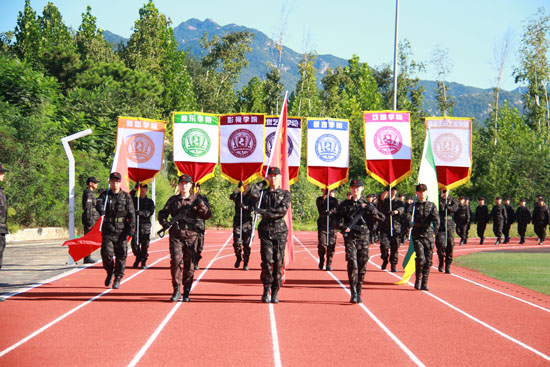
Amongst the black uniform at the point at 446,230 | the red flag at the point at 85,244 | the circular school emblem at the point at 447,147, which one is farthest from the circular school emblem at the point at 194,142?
the black uniform at the point at 446,230

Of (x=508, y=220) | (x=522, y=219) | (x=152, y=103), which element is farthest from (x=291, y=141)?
(x=152, y=103)

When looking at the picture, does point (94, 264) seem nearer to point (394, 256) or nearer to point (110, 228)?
point (110, 228)

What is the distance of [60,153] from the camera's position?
24.3 meters

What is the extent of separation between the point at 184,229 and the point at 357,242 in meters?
2.90

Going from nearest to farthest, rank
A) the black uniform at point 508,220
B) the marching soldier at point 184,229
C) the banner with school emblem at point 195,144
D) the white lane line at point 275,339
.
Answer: the white lane line at point 275,339
the marching soldier at point 184,229
the banner with school emblem at point 195,144
the black uniform at point 508,220

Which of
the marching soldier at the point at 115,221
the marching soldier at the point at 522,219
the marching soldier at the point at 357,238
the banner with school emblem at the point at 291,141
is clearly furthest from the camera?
the marching soldier at the point at 522,219

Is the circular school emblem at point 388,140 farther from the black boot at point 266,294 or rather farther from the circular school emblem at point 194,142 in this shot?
the black boot at point 266,294

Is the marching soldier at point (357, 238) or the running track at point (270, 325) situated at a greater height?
the marching soldier at point (357, 238)

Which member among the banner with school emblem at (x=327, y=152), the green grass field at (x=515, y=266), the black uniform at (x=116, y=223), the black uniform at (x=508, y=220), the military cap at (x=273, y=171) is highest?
the banner with school emblem at (x=327, y=152)

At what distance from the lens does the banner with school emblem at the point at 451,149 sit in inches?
631

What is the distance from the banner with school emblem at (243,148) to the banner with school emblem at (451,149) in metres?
4.49

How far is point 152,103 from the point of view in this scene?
137ft

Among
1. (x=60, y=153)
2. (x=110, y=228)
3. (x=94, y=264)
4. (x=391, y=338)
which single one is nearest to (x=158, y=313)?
(x=110, y=228)

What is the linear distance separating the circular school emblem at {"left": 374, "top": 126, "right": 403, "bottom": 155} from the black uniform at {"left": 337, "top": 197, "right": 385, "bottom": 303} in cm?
482
